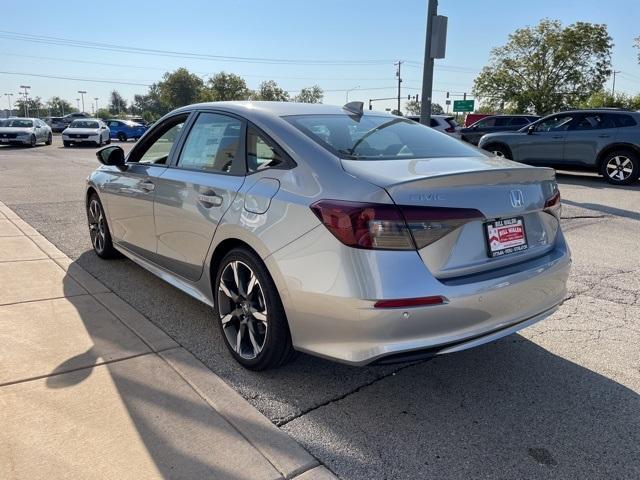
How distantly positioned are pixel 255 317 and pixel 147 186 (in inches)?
67.0

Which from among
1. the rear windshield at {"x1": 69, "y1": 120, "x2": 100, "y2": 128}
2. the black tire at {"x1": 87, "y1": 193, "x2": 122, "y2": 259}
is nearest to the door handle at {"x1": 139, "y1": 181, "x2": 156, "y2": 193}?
the black tire at {"x1": 87, "y1": 193, "x2": 122, "y2": 259}

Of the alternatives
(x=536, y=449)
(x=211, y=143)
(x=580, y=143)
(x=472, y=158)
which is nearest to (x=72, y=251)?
(x=211, y=143)

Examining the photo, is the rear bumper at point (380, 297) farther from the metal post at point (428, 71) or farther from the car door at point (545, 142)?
the car door at point (545, 142)

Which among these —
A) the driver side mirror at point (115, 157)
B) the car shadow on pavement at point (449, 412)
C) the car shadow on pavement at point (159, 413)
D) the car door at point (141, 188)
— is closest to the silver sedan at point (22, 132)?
the car door at point (141, 188)

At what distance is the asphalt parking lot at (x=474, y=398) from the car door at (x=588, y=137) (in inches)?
340

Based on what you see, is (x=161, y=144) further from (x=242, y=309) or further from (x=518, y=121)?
(x=518, y=121)

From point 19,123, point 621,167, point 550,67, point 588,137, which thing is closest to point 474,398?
point 621,167

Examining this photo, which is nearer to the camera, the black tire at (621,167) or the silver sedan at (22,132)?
the black tire at (621,167)

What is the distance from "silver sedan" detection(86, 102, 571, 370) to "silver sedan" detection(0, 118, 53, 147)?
23.7 m

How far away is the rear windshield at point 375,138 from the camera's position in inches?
118

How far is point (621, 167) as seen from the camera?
1195 centimetres

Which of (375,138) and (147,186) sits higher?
(375,138)

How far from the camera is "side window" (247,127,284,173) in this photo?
9.92 ft

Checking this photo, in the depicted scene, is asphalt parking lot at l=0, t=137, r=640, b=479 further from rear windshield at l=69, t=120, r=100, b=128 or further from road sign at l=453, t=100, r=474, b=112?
road sign at l=453, t=100, r=474, b=112
